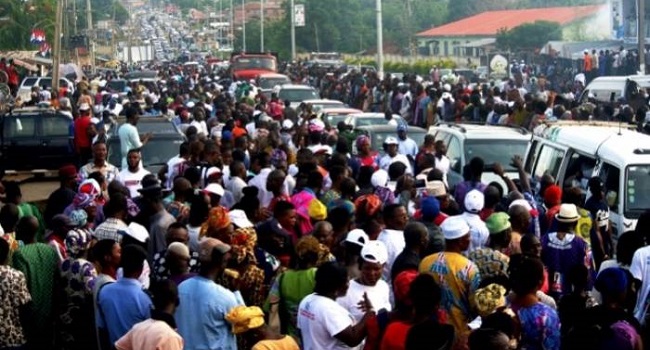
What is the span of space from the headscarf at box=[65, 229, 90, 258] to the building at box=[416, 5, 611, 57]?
218 feet

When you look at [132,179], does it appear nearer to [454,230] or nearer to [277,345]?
[454,230]

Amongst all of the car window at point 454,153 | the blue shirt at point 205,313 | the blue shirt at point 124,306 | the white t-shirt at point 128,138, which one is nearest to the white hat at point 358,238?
the blue shirt at point 205,313

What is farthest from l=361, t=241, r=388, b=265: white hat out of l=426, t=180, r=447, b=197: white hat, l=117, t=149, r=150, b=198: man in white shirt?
l=117, t=149, r=150, b=198: man in white shirt

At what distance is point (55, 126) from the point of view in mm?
27750

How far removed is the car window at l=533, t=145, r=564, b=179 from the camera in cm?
1603

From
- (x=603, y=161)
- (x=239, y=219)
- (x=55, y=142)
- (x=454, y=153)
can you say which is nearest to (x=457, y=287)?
(x=239, y=219)

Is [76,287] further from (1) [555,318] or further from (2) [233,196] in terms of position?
(2) [233,196]

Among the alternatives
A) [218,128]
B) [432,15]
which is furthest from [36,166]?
[432,15]

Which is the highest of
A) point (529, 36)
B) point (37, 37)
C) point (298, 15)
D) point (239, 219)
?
point (298, 15)

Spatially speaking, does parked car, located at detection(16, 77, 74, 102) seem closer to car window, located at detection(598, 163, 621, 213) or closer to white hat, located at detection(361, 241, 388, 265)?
car window, located at detection(598, 163, 621, 213)

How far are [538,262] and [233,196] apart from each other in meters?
7.02

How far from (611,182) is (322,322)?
697 centimetres

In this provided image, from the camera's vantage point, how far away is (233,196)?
1478 centimetres

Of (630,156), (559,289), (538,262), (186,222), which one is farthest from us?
(630,156)
